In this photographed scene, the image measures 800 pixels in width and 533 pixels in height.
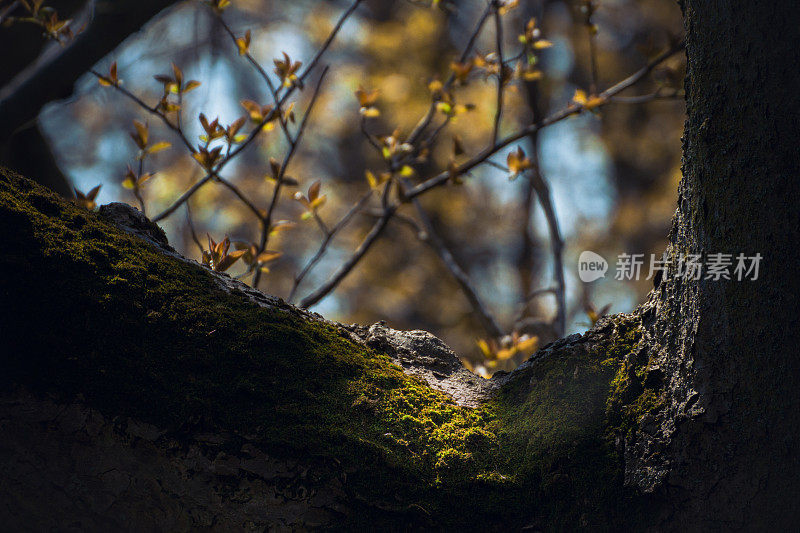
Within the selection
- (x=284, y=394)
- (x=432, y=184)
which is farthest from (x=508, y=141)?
(x=284, y=394)

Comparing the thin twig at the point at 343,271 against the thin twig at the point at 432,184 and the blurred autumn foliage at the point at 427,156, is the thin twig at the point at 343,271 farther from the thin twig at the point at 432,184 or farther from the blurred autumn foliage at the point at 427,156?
the blurred autumn foliage at the point at 427,156

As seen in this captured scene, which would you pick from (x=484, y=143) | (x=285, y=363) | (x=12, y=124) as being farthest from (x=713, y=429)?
(x=484, y=143)

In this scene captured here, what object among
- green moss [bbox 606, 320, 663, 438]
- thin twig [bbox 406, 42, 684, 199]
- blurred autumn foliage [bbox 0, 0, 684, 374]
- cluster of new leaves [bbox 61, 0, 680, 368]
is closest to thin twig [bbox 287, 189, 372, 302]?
cluster of new leaves [bbox 61, 0, 680, 368]

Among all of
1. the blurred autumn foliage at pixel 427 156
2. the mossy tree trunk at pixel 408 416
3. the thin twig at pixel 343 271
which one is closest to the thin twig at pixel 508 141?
the thin twig at pixel 343 271

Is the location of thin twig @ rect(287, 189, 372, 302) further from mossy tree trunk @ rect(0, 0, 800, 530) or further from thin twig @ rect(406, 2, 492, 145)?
mossy tree trunk @ rect(0, 0, 800, 530)

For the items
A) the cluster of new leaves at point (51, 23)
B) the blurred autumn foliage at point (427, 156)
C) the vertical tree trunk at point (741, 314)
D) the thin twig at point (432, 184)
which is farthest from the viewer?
the blurred autumn foliage at point (427, 156)

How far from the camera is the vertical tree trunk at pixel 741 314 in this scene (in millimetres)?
Answer: 818

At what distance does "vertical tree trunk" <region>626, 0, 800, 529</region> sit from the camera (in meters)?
0.82

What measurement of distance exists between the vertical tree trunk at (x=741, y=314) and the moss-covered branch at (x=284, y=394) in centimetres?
8

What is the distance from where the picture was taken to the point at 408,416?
0.98 metres

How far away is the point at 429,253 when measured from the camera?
601 cm

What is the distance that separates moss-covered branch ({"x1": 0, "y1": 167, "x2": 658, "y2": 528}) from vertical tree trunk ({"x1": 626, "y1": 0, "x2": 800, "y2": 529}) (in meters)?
0.08

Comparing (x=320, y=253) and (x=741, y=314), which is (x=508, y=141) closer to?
(x=320, y=253)

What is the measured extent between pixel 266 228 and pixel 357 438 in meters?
1.19
